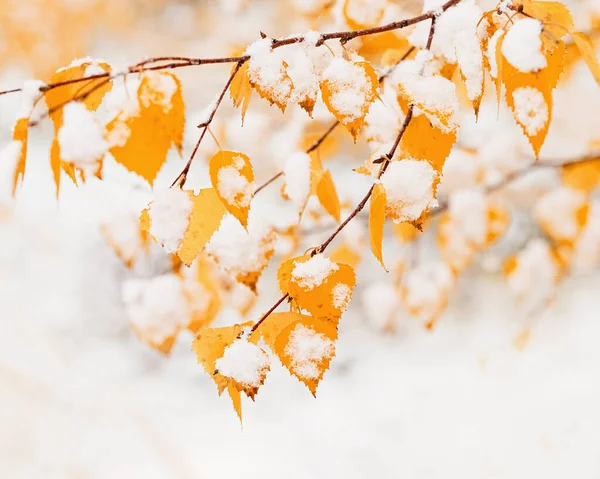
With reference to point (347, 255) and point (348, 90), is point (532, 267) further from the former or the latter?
point (348, 90)

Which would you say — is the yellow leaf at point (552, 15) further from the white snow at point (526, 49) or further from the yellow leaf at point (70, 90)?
the yellow leaf at point (70, 90)

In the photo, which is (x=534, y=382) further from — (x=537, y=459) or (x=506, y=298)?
(x=506, y=298)

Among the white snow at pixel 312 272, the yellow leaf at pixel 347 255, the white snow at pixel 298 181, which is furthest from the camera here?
the yellow leaf at pixel 347 255

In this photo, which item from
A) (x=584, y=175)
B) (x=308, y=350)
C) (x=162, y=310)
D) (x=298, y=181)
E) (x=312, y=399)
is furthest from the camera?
(x=312, y=399)

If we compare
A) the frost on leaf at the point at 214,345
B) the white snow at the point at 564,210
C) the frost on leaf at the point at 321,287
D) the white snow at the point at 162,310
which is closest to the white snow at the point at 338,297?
the frost on leaf at the point at 321,287

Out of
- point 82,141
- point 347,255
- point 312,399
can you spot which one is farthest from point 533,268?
point 82,141

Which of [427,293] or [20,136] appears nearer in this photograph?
[20,136]

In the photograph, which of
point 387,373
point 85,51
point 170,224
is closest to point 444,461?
point 387,373
